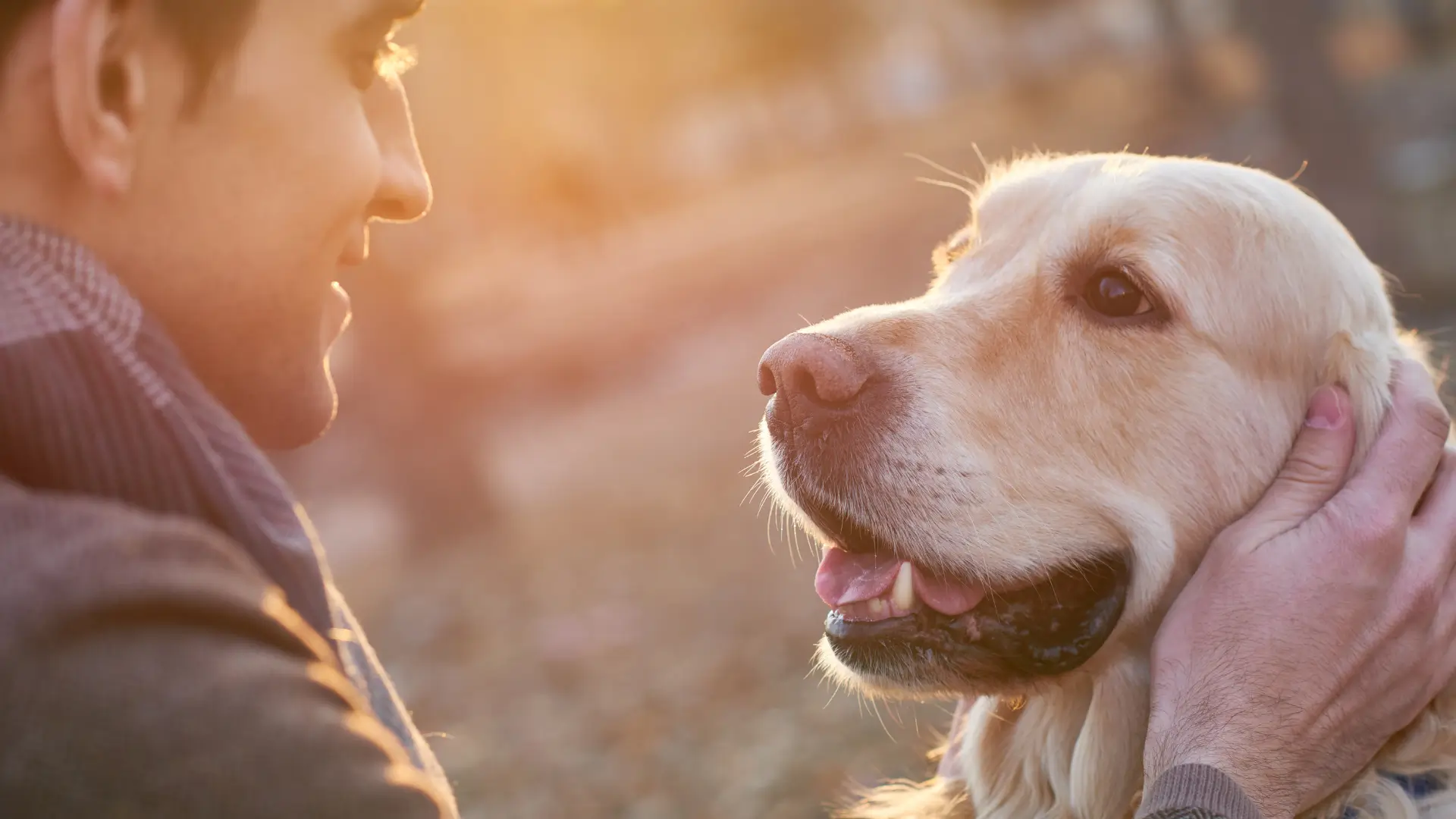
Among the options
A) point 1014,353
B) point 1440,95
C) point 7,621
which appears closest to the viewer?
point 7,621

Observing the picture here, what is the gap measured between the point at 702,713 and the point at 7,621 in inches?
181

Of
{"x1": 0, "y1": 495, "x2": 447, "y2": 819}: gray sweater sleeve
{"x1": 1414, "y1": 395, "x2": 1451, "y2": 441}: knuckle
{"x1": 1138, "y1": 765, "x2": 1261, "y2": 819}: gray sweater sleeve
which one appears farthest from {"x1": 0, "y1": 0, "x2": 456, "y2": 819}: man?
{"x1": 1414, "y1": 395, "x2": 1451, "y2": 441}: knuckle

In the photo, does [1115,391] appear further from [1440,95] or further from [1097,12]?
[1097,12]

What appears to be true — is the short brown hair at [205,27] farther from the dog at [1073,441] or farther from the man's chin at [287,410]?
the dog at [1073,441]

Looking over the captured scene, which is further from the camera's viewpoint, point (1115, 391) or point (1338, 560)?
point (1115, 391)

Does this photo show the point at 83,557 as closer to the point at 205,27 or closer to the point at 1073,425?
the point at 205,27

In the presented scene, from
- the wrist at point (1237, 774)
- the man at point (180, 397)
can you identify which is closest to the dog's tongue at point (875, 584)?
the wrist at point (1237, 774)

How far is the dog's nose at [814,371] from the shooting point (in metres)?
2.27

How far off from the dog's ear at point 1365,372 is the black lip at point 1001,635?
555 millimetres

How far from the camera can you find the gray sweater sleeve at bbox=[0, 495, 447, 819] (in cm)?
105

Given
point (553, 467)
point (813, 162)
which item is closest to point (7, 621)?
point (553, 467)

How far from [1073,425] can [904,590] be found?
20.4 inches

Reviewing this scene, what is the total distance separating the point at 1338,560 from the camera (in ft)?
6.72

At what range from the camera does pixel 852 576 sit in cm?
251
